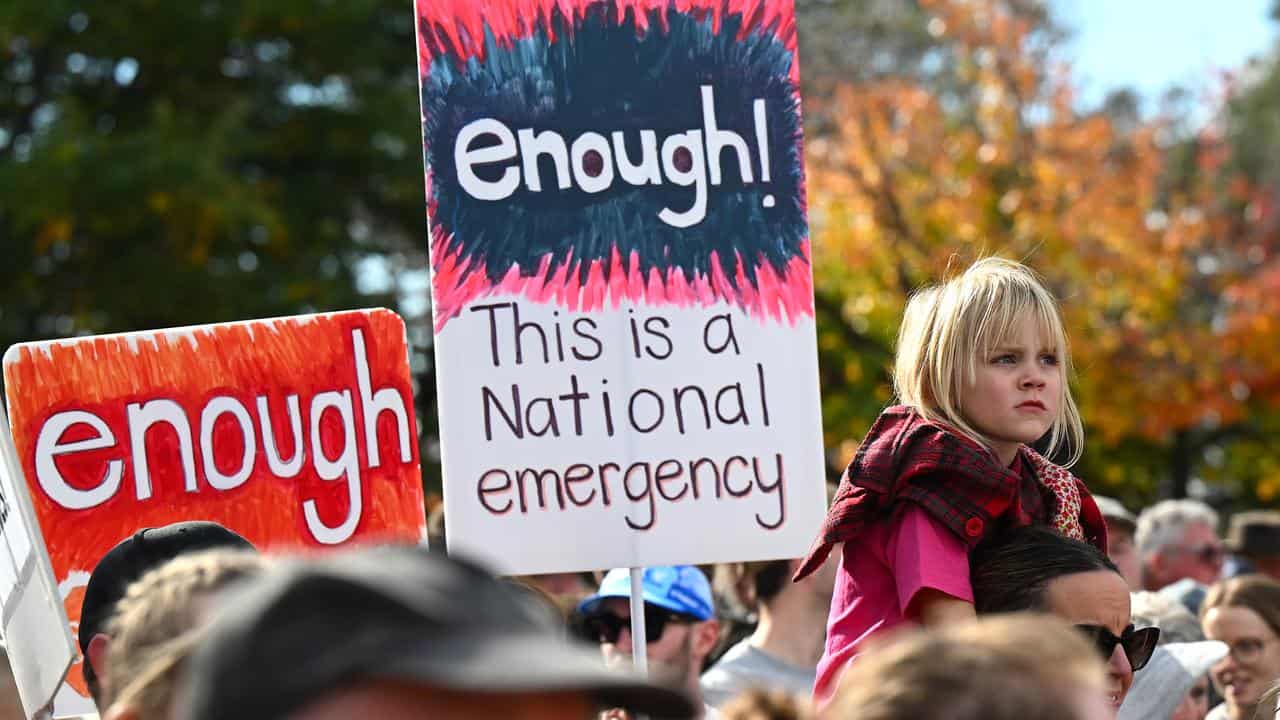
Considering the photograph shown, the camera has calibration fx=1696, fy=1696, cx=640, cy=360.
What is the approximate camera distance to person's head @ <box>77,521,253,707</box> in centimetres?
267

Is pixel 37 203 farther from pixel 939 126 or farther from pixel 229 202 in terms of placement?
pixel 939 126

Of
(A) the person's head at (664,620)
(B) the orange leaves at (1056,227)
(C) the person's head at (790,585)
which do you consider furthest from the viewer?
(B) the orange leaves at (1056,227)

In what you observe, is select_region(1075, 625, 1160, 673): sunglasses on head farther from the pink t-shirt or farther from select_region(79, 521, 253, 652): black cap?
select_region(79, 521, 253, 652): black cap

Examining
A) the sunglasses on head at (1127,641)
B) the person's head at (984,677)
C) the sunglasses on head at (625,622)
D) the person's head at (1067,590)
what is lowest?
the sunglasses on head at (625,622)

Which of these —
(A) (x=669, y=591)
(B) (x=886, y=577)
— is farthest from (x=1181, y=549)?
(B) (x=886, y=577)

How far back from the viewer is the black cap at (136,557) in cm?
267

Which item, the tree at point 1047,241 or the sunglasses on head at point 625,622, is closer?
the sunglasses on head at point 625,622

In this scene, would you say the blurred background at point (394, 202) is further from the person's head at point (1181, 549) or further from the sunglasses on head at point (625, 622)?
the sunglasses on head at point (625, 622)

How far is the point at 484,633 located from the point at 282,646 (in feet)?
0.43

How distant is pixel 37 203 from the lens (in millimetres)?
11742

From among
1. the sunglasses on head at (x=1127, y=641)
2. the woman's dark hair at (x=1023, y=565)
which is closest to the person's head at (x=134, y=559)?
the woman's dark hair at (x=1023, y=565)

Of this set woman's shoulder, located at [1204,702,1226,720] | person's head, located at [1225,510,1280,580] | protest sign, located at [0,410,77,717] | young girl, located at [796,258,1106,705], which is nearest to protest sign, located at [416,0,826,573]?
young girl, located at [796,258,1106,705]

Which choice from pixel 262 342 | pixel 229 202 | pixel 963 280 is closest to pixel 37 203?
pixel 229 202

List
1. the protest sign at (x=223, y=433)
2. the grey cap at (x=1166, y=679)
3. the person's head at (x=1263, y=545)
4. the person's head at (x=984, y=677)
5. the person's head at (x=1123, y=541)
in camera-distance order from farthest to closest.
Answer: the person's head at (x=1263, y=545) < the person's head at (x=1123, y=541) < the grey cap at (x=1166, y=679) < the protest sign at (x=223, y=433) < the person's head at (x=984, y=677)
